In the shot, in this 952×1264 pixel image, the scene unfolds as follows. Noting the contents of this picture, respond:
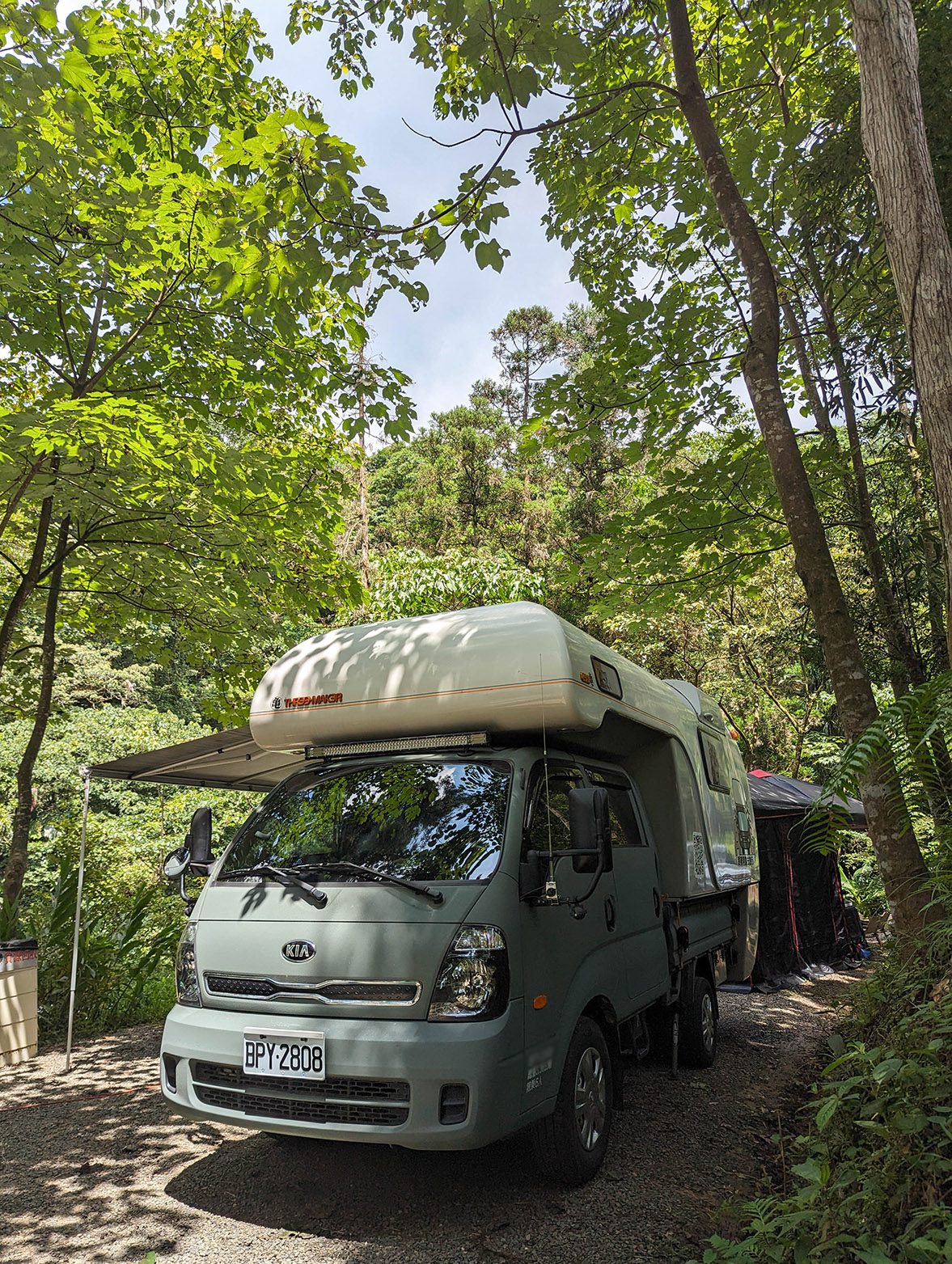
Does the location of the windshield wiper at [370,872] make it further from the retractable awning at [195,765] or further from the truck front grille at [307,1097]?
the retractable awning at [195,765]

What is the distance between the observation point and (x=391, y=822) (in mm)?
4137

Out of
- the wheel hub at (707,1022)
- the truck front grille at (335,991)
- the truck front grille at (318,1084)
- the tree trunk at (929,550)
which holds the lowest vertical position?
the wheel hub at (707,1022)

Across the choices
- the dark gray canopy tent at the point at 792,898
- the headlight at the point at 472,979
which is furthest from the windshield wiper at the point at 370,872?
the dark gray canopy tent at the point at 792,898

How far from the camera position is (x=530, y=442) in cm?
802

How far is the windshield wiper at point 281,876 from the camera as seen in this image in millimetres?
3730

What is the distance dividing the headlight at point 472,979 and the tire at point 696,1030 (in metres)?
3.41

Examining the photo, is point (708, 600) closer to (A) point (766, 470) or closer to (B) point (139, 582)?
(A) point (766, 470)

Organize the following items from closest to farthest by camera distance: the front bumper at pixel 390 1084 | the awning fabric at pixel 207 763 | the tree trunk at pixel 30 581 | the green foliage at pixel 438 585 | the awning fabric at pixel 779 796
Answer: the front bumper at pixel 390 1084 → the awning fabric at pixel 207 763 → the tree trunk at pixel 30 581 → the awning fabric at pixel 779 796 → the green foliage at pixel 438 585

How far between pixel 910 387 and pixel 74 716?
20.0 meters

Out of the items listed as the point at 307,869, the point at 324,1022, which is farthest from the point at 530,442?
the point at 324,1022

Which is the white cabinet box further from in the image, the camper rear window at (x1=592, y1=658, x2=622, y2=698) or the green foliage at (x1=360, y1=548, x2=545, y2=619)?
the green foliage at (x1=360, y1=548, x2=545, y2=619)

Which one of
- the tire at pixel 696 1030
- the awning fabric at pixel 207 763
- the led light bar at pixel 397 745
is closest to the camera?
the led light bar at pixel 397 745

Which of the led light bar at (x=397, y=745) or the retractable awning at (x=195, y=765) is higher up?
the retractable awning at (x=195, y=765)

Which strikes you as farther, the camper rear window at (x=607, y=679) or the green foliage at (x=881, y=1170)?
the camper rear window at (x=607, y=679)
